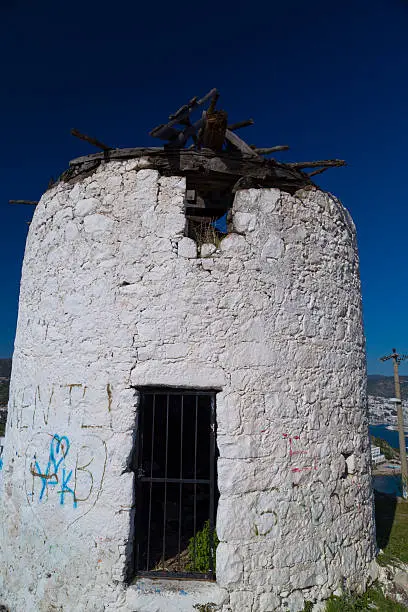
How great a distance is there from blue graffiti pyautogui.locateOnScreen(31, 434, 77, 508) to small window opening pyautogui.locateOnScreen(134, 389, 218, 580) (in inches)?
28.9

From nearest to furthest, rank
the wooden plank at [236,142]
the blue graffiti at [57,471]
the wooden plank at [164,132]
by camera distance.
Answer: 1. the blue graffiti at [57,471]
2. the wooden plank at [164,132]
3. the wooden plank at [236,142]

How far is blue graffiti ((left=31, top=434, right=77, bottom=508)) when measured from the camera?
4.07 m

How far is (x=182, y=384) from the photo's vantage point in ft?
13.1

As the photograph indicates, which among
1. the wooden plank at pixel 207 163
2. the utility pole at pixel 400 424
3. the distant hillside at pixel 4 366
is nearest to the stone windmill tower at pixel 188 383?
the wooden plank at pixel 207 163

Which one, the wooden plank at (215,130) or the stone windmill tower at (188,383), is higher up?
the wooden plank at (215,130)

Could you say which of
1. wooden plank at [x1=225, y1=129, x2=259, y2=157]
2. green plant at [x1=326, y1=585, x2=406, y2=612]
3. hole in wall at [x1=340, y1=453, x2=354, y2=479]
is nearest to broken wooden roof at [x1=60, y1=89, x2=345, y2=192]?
wooden plank at [x1=225, y1=129, x2=259, y2=157]

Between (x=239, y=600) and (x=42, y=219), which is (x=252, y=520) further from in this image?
(x=42, y=219)

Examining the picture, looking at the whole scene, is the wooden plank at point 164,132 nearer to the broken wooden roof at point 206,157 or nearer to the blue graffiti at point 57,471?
the broken wooden roof at point 206,157

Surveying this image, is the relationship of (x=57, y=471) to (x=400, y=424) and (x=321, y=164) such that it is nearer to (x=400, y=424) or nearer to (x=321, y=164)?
(x=321, y=164)

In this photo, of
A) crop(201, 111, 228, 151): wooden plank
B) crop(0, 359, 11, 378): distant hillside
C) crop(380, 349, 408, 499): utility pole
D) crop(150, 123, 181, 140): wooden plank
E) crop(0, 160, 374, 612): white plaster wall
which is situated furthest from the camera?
crop(0, 359, 11, 378): distant hillside

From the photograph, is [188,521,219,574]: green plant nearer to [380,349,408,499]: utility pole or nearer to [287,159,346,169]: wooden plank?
[287,159,346,169]: wooden plank

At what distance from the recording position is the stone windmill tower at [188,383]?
3.89m

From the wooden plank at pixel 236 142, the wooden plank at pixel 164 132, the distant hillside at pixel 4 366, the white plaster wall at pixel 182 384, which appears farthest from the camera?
the distant hillside at pixel 4 366

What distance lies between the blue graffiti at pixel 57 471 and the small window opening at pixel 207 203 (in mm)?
2573
